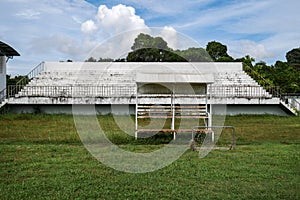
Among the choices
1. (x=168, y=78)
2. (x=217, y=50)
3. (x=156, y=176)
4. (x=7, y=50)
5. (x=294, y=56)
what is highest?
(x=294, y=56)

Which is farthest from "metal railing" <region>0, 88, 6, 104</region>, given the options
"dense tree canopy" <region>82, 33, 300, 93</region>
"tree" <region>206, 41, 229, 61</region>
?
"tree" <region>206, 41, 229, 61</region>

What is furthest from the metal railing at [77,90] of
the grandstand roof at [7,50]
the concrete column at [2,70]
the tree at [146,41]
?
the tree at [146,41]

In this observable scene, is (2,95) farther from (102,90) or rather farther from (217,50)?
(217,50)

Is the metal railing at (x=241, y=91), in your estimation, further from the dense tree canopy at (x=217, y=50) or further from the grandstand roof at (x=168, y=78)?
the dense tree canopy at (x=217, y=50)

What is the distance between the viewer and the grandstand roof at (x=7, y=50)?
28.4 meters

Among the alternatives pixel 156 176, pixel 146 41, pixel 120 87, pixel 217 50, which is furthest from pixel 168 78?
pixel 217 50

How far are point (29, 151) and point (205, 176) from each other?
16.4ft

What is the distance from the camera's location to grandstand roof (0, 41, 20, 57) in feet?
93.3

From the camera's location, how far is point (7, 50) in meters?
29.9

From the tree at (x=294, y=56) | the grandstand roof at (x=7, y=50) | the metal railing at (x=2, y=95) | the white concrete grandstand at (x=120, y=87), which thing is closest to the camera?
the white concrete grandstand at (x=120, y=87)

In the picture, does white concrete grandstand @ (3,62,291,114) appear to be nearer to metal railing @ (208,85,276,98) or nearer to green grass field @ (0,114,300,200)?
metal railing @ (208,85,276,98)

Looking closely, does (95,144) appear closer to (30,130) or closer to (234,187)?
Result: (30,130)

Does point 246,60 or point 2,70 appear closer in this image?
point 2,70

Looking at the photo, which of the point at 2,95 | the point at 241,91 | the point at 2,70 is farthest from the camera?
the point at 2,70
